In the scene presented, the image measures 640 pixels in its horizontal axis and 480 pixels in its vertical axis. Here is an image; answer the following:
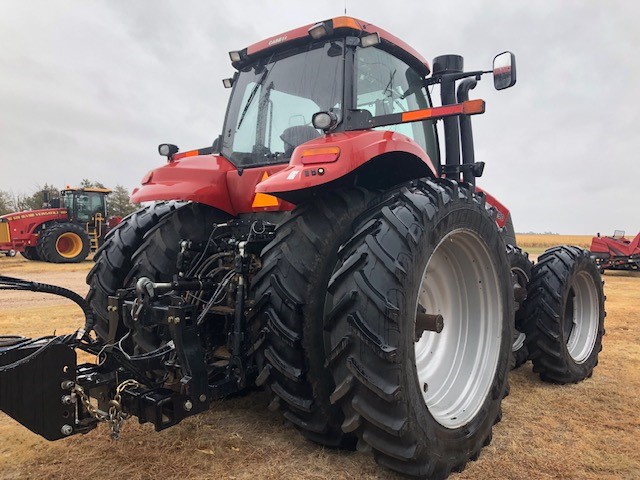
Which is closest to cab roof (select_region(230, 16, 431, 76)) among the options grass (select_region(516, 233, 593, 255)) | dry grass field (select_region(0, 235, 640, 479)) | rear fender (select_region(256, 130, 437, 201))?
rear fender (select_region(256, 130, 437, 201))

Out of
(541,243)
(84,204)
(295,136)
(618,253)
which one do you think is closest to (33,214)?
(84,204)

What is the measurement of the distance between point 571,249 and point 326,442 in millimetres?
3013

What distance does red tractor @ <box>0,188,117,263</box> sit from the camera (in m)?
16.3

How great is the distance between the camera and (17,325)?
593cm

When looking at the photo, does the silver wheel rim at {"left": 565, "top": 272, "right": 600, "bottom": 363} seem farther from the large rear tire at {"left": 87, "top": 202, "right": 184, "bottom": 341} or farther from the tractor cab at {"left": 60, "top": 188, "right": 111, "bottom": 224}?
the tractor cab at {"left": 60, "top": 188, "right": 111, "bottom": 224}

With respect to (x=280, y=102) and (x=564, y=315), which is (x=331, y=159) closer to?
(x=280, y=102)

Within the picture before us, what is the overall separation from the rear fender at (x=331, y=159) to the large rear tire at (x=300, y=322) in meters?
0.25

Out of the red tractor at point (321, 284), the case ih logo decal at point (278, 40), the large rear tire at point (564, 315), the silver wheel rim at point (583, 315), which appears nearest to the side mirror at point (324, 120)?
the red tractor at point (321, 284)

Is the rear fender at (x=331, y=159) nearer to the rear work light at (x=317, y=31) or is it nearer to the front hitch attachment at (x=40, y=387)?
the rear work light at (x=317, y=31)

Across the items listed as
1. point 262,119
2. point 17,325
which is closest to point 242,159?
point 262,119

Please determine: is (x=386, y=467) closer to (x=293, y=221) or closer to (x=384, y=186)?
(x=293, y=221)

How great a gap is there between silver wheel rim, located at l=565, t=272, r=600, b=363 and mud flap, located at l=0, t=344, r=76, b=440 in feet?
13.1

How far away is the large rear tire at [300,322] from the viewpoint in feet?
7.74

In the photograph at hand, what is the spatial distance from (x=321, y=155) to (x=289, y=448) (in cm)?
156
